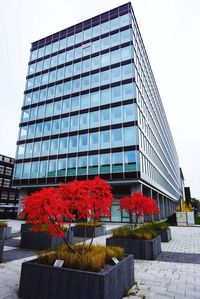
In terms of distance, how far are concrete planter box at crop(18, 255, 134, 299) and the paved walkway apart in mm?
497

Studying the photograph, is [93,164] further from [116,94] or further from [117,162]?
[116,94]

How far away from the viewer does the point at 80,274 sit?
4.68 metres

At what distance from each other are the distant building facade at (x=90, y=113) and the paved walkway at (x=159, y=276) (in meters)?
18.2

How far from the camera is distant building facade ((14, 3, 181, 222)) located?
2941 centimetres

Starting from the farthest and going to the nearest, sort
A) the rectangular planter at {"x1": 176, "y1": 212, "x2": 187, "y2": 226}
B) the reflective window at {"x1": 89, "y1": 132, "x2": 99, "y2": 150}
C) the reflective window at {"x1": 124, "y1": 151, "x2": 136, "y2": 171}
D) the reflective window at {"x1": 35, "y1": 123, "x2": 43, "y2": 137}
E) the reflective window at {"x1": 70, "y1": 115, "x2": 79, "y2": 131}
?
1. the reflective window at {"x1": 35, "y1": 123, "x2": 43, "y2": 137}
2. the reflective window at {"x1": 70, "y1": 115, "x2": 79, "y2": 131}
3. the reflective window at {"x1": 89, "y1": 132, "x2": 99, "y2": 150}
4. the reflective window at {"x1": 124, "y1": 151, "x2": 136, "y2": 171}
5. the rectangular planter at {"x1": 176, "y1": 212, "x2": 187, "y2": 226}

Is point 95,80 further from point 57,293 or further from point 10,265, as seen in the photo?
point 57,293

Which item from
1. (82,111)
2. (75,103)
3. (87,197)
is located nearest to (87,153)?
(82,111)

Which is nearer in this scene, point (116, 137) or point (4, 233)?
point (4, 233)

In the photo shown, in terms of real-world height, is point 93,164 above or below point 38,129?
below

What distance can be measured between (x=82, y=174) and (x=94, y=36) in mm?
25285

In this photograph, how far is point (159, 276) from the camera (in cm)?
687

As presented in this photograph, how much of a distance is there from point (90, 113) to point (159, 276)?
91.2ft

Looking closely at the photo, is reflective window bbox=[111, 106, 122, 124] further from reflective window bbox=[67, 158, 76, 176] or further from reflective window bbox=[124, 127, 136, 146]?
reflective window bbox=[67, 158, 76, 176]

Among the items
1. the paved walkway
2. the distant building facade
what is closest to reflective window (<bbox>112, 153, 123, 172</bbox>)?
the distant building facade
